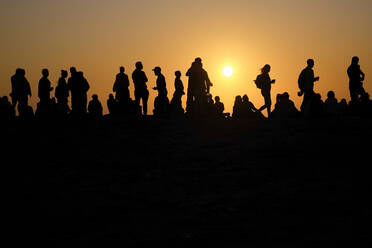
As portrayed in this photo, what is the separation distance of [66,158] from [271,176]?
4772 mm

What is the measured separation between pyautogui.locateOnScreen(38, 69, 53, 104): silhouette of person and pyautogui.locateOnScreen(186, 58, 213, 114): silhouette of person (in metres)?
4.08

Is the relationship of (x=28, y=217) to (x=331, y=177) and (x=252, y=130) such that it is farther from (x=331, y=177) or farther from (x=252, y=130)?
(x=252, y=130)

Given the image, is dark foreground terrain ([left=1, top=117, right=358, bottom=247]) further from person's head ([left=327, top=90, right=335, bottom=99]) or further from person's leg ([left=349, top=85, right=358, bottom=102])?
person's head ([left=327, top=90, right=335, bottom=99])

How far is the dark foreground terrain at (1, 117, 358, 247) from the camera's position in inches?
419

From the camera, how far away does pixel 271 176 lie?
13844mm

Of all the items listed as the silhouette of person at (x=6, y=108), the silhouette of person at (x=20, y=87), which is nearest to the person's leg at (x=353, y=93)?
the silhouette of person at (x=20, y=87)

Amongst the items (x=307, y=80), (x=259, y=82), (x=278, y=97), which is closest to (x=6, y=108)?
(x=259, y=82)

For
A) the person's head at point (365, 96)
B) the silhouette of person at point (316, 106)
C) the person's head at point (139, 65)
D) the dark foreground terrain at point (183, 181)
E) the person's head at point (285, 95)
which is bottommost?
the dark foreground terrain at point (183, 181)

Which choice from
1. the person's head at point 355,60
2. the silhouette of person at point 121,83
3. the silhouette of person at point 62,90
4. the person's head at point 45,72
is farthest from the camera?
the silhouette of person at point 62,90

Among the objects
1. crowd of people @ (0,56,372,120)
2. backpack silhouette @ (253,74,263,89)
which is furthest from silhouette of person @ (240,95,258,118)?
backpack silhouette @ (253,74,263,89)

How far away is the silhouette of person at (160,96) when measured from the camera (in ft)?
72.3

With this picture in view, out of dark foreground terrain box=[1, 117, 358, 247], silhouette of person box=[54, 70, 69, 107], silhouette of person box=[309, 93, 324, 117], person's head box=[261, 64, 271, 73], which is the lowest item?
dark foreground terrain box=[1, 117, 358, 247]

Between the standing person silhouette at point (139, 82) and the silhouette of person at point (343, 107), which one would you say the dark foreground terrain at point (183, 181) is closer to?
the standing person silhouette at point (139, 82)

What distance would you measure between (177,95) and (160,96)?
89 cm
